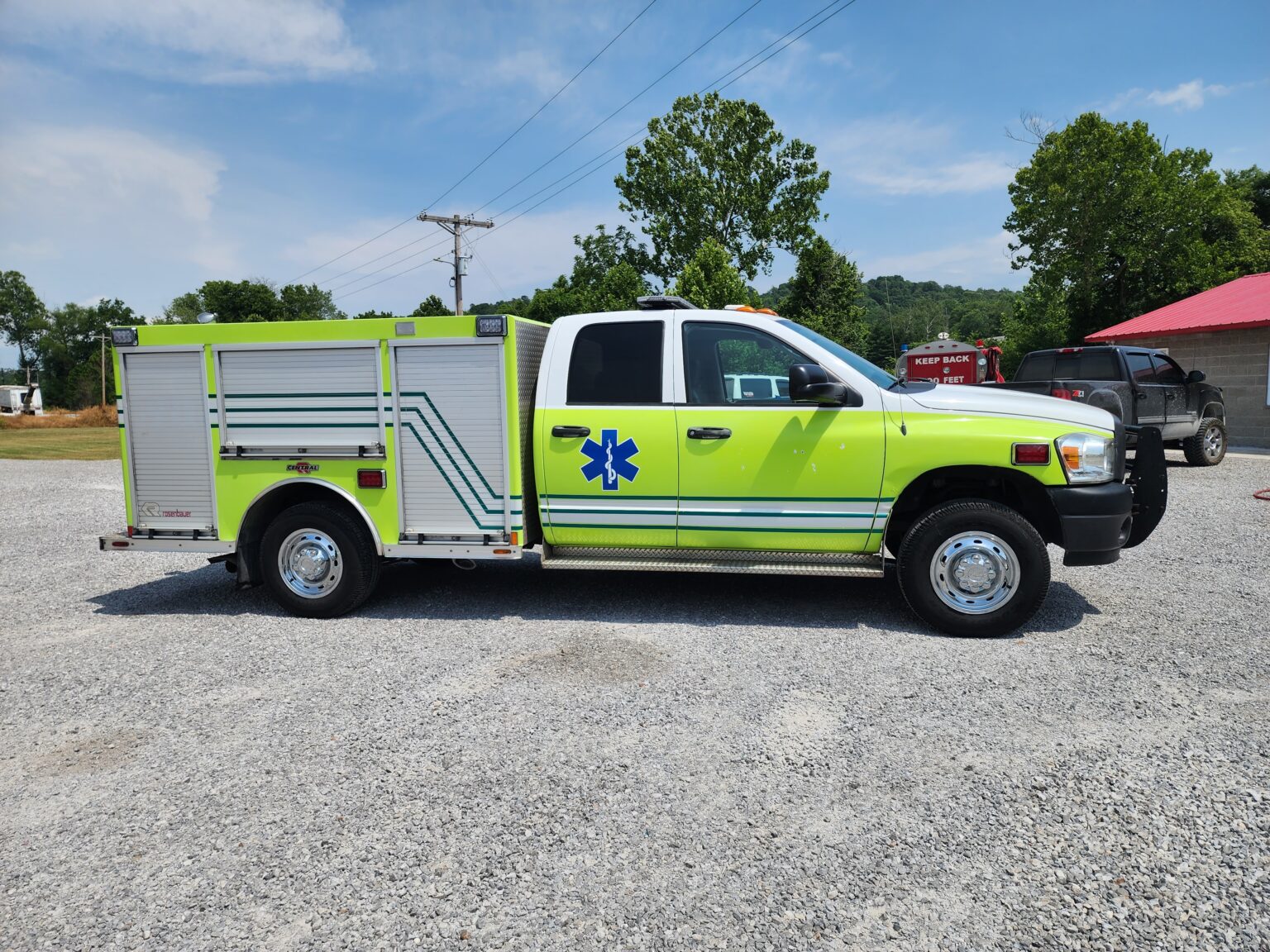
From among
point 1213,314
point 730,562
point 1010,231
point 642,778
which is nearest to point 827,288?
point 1010,231

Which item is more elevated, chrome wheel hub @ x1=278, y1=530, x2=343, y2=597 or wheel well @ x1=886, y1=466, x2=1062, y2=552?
wheel well @ x1=886, y1=466, x2=1062, y2=552

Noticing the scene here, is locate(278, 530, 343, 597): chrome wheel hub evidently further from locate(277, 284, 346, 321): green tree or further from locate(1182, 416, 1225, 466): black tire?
locate(277, 284, 346, 321): green tree

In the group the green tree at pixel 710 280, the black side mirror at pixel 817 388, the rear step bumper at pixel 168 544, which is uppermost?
the green tree at pixel 710 280

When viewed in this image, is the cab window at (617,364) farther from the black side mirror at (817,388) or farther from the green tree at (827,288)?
the green tree at (827,288)

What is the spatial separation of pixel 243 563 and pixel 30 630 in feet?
5.29

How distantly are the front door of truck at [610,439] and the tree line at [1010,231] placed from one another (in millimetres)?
5668

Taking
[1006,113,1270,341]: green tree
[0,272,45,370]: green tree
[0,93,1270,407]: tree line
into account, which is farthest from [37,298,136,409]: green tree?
[1006,113,1270,341]: green tree

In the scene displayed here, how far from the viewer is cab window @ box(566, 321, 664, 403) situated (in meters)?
5.55

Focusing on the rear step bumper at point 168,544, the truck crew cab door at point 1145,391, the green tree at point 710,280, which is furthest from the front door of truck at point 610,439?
the green tree at point 710,280

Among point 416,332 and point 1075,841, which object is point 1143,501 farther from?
point 416,332

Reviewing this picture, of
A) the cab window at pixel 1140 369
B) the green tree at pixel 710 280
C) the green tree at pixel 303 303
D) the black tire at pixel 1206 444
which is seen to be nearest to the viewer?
the cab window at pixel 1140 369

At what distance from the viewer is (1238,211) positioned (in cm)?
3319

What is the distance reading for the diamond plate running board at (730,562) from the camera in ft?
17.3

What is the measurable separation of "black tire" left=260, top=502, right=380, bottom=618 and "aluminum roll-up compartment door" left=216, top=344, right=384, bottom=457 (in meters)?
0.48
